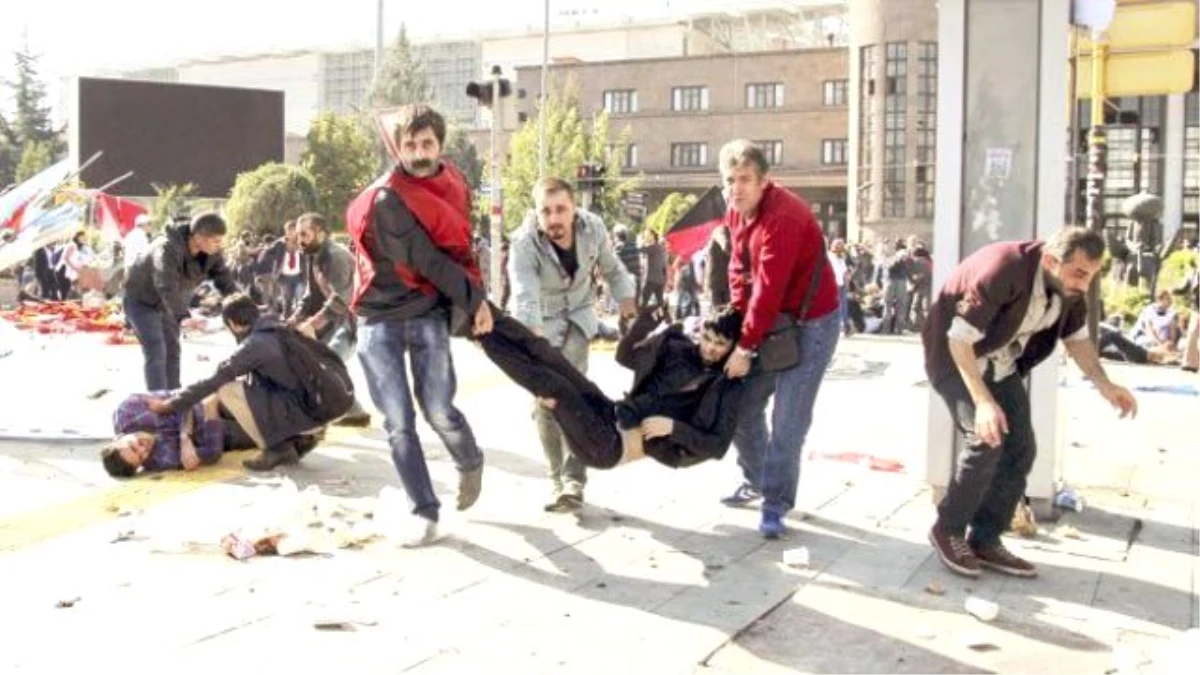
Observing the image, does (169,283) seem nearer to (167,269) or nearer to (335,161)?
(167,269)

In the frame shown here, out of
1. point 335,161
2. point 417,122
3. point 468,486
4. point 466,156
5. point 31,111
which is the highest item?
point 31,111

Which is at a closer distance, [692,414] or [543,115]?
[692,414]

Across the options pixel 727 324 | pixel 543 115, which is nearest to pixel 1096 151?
pixel 727 324

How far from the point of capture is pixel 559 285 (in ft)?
22.3

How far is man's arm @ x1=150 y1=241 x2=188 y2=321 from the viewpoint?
28.6 ft

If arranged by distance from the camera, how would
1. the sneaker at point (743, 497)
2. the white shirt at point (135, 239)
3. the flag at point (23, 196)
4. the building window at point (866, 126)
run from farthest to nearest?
the building window at point (866, 126)
the white shirt at point (135, 239)
the flag at point (23, 196)
the sneaker at point (743, 497)

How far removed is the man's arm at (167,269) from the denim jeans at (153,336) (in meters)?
0.27

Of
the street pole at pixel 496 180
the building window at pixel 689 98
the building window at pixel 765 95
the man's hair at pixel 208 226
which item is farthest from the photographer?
the building window at pixel 689 98

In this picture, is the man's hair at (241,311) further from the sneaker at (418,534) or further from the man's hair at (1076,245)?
the man's hair at (1076,245)

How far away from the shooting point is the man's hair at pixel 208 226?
8609 millimetres

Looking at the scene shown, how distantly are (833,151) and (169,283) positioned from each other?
2310 inches

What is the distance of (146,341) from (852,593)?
5.55 metres

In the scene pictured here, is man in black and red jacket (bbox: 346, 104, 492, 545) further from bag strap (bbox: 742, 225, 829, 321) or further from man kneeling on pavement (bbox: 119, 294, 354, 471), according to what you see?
man kneeling on pavement (bbox: 119, 294, 354, 471)

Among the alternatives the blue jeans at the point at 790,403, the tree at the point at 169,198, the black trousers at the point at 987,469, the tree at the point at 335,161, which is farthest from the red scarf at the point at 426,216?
the tree at the point at 335,161
